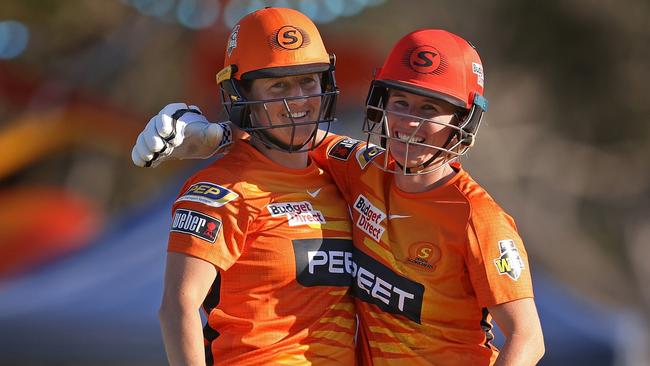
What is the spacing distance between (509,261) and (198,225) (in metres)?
0.99

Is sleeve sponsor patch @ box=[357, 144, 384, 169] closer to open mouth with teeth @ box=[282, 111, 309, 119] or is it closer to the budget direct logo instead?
the budget direct logo

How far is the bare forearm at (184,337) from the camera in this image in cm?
312

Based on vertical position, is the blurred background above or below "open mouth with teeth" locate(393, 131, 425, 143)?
below

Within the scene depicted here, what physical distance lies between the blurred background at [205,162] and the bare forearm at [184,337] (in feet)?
10.8

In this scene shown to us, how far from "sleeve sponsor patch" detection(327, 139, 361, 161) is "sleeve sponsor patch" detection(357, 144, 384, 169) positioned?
6 centimetres

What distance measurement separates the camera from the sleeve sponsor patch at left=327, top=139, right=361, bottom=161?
12.4 ft

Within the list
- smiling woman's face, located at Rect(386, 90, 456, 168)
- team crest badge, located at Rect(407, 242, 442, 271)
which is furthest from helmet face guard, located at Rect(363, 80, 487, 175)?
team crest badge, located at Rect(407, 242, 442, 271)

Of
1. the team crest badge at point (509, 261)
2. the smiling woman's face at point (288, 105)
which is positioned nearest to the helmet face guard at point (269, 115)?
the smiling woman's face at point (288, 105)

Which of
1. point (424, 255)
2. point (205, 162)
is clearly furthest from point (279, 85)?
point (205, 162)

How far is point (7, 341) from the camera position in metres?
6.30

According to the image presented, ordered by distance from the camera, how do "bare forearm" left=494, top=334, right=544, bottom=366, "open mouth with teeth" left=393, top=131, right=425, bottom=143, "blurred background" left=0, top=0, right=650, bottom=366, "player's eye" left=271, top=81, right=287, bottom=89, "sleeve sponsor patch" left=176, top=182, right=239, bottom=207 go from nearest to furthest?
"bare forearm" left=494, top=334, right=544, bottom=366, "sleeve sponsor patch" left=176, top=182, right=239, bottom=207, "open mouth with teeth" left=393, top=131, right=425, bottom=143, "player's eye" left=271, top=81, right=287, bottom=89, "blurred background" left=0, top=0, right=650, bottom=366

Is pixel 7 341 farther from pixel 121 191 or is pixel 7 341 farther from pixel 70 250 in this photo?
pixel 121 191

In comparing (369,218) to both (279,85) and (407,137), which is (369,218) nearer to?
(407,137)

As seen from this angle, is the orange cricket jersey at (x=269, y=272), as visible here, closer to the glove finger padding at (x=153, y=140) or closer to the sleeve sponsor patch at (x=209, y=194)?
the sleeve sponsor patch at (x=209, y=194)
